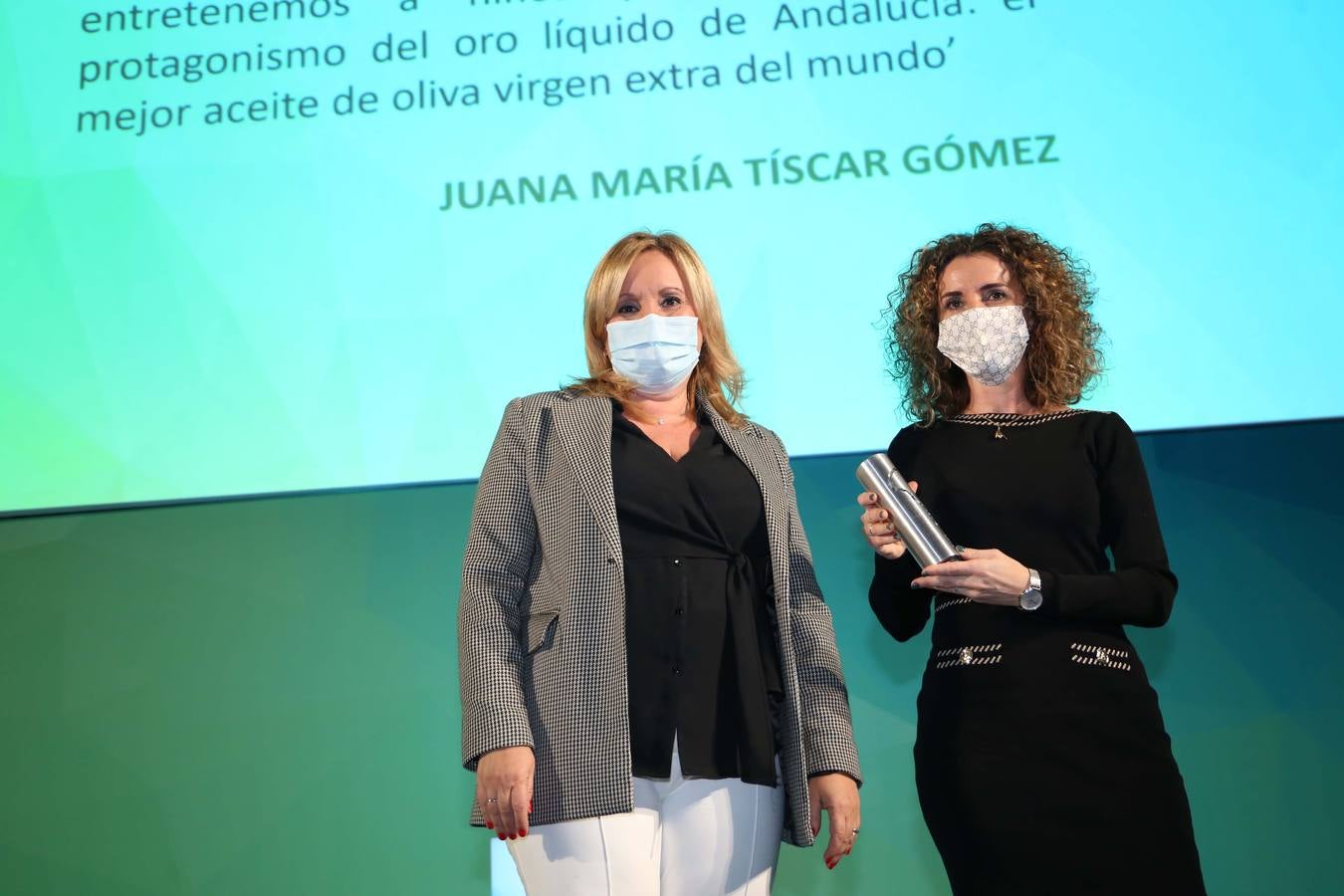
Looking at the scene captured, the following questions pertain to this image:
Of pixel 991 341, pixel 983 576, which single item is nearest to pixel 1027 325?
pixel 991 341

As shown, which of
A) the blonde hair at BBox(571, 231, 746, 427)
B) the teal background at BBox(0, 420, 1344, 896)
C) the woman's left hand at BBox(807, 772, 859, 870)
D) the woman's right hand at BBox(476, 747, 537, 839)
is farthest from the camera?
the teal background at BBox(0, 420, 1344, 896)

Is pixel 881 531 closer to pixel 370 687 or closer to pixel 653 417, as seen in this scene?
pixel 653 417

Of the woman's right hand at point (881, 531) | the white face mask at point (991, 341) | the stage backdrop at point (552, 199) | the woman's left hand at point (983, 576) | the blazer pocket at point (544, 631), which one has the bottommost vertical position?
the blazer pocket at point (544, 631)

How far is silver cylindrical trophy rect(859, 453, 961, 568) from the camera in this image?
5.96ft

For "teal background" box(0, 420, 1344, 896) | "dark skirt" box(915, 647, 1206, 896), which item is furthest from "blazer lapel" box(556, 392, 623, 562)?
"teal background" box(0, 420, 1344, 896)

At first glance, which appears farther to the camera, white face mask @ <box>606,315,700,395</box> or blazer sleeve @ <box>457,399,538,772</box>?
white face mask @ <box>606,315,700,395</box>

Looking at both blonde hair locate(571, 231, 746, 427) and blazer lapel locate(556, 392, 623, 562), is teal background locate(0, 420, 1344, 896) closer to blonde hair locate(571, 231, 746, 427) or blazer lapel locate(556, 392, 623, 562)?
blonde hair locate(571, 231, 746, 427)

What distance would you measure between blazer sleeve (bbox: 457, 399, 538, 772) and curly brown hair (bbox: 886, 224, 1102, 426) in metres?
0.75

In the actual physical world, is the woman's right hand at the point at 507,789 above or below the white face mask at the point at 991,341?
below

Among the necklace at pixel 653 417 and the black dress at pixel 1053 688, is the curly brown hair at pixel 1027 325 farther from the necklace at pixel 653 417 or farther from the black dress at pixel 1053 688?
the necklace at pixel 653 417

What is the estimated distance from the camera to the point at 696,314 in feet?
7.22

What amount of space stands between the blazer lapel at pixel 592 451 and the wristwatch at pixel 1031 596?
604 mm

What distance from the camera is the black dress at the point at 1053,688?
5.86 ft

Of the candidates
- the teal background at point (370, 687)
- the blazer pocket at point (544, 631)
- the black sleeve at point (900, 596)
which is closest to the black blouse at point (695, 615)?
the blazer pocket at point (544, 631)
